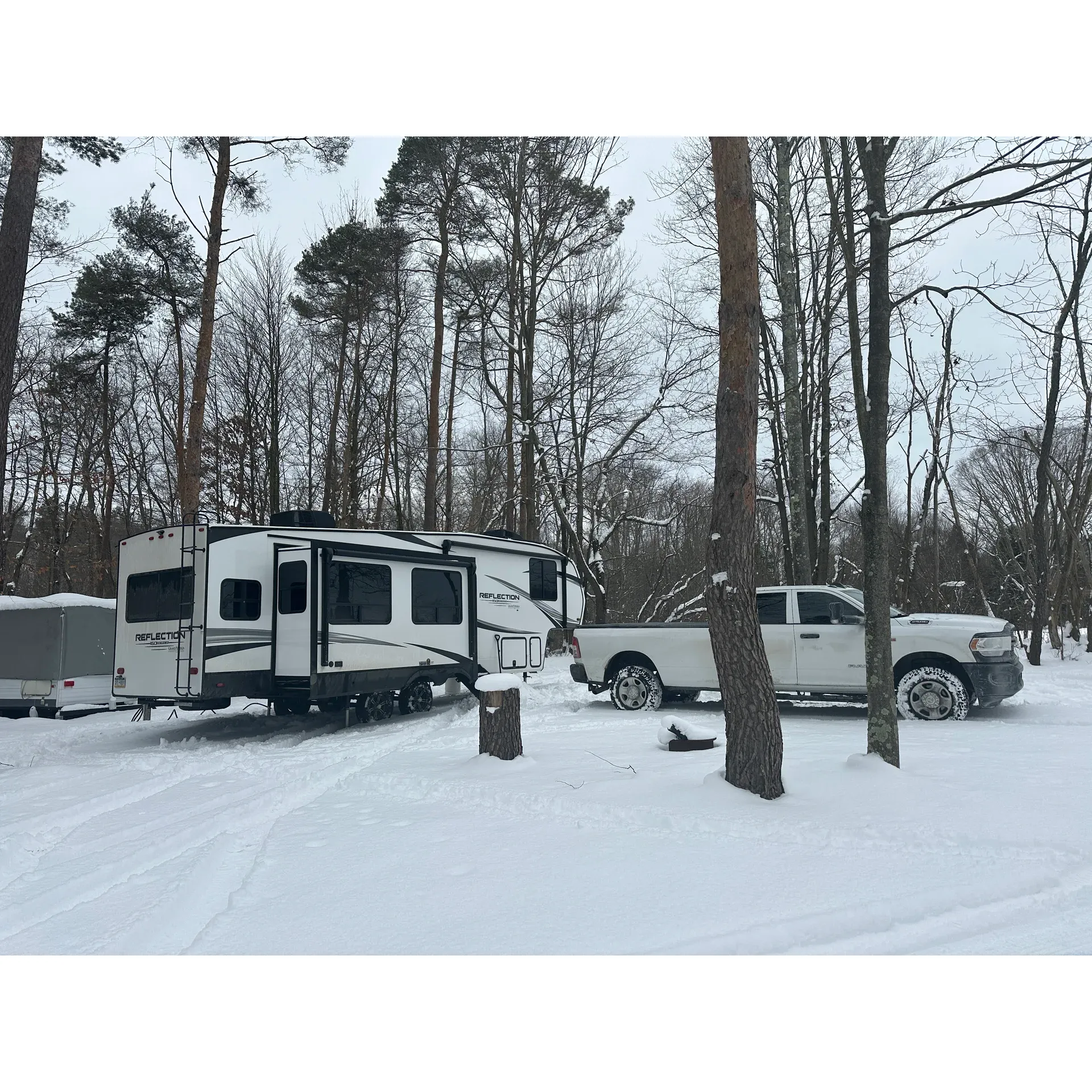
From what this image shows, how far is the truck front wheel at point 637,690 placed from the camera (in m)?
12.3

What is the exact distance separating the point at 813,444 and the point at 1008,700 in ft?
29.1

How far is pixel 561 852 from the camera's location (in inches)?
200

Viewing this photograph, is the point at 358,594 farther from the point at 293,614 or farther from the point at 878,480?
the point at 878,480

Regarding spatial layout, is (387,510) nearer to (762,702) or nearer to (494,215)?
(494,215)

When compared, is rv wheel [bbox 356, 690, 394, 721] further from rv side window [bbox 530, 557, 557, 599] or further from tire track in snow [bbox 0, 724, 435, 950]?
tire track in snow [bbox 0, 724, 435, 950]

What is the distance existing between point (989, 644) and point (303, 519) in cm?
889

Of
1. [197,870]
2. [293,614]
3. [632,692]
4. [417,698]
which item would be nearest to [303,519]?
[293,614]

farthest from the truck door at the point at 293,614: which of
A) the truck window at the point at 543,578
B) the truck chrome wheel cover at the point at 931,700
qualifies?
the truck chrome wheel cover at the point at 931,700

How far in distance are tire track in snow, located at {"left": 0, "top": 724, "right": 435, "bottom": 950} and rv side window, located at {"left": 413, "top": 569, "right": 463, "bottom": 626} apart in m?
5.08

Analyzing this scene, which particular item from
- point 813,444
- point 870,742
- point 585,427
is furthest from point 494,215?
point 870,742

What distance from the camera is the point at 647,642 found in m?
12.3

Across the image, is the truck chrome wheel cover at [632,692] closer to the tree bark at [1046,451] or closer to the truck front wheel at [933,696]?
the truck front wheel at [933,696]

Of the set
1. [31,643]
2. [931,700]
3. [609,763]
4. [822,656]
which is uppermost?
[31,643]

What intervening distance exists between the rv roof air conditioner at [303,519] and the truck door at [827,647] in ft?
21.3
